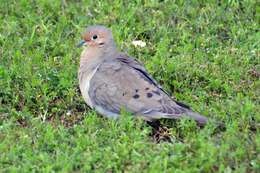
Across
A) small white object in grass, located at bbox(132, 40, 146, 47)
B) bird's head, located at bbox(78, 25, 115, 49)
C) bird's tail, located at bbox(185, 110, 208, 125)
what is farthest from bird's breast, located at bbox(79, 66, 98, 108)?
small white object in grass, located at bbox(132, 40, 146, 47)

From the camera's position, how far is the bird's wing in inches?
278

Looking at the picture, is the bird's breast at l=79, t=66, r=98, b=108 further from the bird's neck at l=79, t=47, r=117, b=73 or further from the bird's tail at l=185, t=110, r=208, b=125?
the bird's tail at l=185, t=110, r=208, b=125

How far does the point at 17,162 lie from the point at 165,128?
143 centimetres

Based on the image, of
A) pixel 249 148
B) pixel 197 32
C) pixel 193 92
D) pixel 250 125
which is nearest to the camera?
pixel 249 148

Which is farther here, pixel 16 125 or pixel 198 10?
pixel 198 10

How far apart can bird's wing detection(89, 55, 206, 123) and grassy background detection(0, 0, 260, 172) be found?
0.58ft

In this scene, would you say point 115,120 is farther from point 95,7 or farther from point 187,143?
point 95,7

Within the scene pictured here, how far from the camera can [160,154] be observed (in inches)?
253

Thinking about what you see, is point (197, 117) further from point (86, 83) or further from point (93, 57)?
point (93, 57)

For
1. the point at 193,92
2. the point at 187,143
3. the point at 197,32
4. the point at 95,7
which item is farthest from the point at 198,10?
the point at 187,143

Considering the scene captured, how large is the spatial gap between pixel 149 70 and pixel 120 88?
90 centimetres

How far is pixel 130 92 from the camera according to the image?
283 inches

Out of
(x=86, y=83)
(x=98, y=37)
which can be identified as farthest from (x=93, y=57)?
(x=86, y=83)

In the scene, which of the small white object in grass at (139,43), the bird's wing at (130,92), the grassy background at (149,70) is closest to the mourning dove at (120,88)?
the bird's wing at (130,92)
